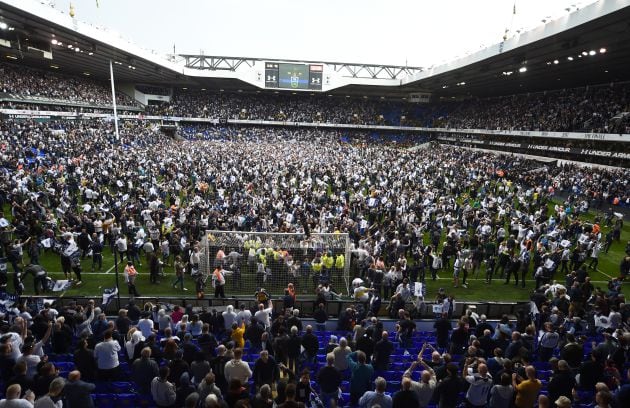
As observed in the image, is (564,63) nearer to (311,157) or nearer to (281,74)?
(311,157)

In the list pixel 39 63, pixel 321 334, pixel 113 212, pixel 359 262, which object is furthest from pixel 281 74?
pixel 321 334

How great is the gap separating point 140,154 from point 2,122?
31.3ft

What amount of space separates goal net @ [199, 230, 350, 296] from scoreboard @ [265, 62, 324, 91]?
43.5 m

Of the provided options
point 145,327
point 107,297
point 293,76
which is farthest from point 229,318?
point 293,76

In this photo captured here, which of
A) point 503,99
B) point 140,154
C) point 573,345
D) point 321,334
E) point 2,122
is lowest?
point 321,334

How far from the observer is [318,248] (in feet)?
40.0

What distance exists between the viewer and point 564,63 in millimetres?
28844

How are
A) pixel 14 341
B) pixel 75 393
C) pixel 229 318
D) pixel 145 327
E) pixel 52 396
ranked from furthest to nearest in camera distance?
pixel 229 318, pixel 145 327, pixel 14 341, pixel 75 393, pixel 52 396

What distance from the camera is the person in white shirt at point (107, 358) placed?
5.90 metres

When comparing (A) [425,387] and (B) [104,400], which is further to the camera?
(B) [104,400]

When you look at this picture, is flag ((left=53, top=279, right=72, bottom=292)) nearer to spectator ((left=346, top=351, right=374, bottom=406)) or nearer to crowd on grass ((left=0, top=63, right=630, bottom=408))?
crowd on grass ((left=0, top=63, right=630, bottom=408))

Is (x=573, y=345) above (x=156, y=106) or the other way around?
the other way around

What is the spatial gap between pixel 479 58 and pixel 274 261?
1007 inches

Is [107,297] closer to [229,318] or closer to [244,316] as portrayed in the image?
[229,318]
